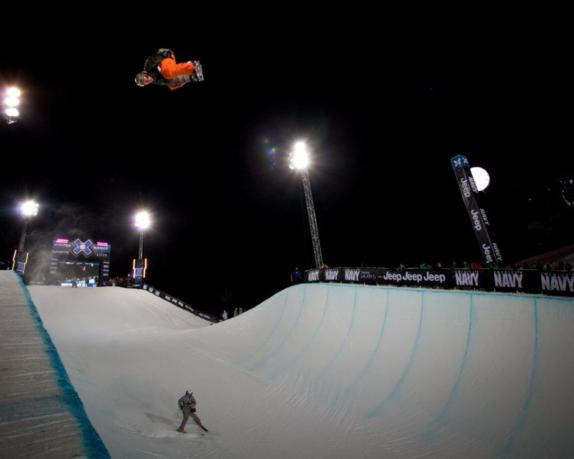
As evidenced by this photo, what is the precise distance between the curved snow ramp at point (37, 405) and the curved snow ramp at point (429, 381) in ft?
19.8

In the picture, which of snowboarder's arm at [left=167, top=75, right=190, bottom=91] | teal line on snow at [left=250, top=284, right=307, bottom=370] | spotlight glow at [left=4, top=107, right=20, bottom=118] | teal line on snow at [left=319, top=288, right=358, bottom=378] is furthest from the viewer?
teal line on snow at [left=250, top=284, right=307, bottom=370]

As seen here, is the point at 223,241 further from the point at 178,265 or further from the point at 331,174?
the point at 331,174

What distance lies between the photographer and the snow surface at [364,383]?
7438 mm

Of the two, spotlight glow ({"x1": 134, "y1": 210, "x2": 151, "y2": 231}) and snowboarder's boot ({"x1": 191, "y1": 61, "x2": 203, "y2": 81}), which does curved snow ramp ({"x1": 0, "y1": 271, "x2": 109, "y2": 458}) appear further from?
spotlight glow ({"x1": 134, "y1": 210, "x2": 151, "y2": 231})

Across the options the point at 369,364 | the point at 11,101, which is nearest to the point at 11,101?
the point at 11,101

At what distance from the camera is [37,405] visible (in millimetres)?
2656

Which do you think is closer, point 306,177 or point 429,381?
point 429,381

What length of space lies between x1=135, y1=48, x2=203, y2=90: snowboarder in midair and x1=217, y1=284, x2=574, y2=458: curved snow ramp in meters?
8.64

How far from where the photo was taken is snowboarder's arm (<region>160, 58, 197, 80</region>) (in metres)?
6.43

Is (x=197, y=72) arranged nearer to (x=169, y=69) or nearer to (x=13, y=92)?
(x=169, y=69)

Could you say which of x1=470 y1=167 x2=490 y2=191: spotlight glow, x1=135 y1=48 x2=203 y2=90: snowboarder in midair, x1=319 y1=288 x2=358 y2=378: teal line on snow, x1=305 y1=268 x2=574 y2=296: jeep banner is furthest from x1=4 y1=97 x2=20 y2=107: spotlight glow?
Answer: x1=470 y1=167 x2=490 y2=191: spotlight glow

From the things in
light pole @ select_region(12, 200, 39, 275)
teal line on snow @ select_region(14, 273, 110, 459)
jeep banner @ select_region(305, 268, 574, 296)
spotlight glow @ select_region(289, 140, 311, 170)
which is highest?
spotlight glow @ select_region(289, 140, 311, 170)

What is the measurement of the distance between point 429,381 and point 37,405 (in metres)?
9.79

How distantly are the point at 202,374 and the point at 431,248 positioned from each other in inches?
925
